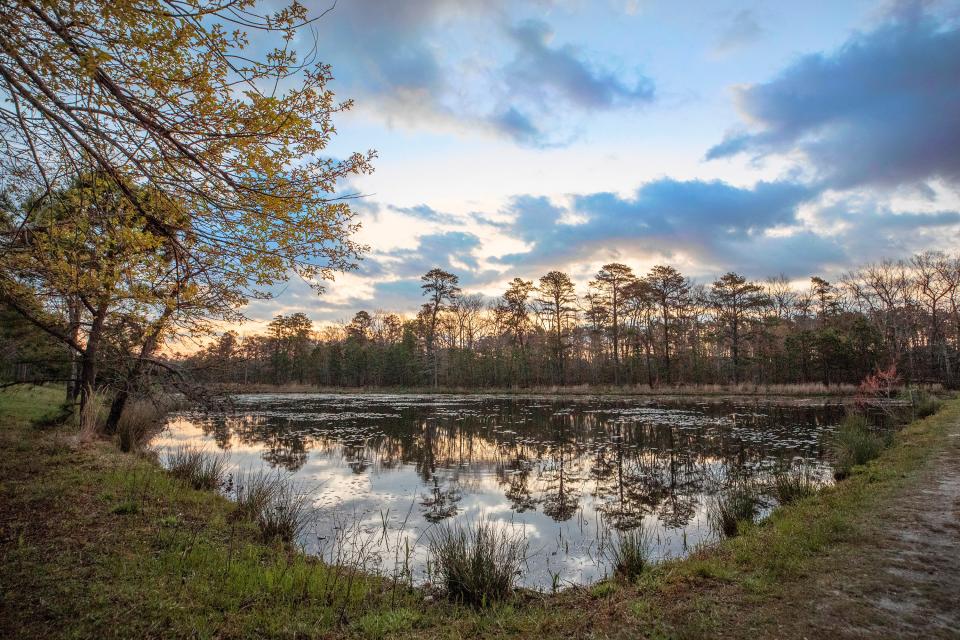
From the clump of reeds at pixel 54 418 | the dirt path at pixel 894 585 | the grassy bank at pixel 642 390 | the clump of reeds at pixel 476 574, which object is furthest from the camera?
the grassy bank at pixel 642 390

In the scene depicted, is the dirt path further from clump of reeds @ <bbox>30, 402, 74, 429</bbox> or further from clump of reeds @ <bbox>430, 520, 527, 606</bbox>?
clump of reeds @ <bbox>30, 402, 74, 429</bbox>

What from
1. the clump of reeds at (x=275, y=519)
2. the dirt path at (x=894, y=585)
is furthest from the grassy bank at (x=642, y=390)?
the dirt path at (x=894, y=585)

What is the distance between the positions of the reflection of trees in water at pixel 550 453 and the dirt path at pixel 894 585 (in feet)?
9.48

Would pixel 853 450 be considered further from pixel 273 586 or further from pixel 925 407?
pixel 925 407

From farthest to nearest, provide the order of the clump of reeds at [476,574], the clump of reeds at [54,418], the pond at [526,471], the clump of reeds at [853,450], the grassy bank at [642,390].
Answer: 1. the grassy bank at [642,390]
2. the clump of reeds at [54,418]
3. the clump of reeds at [853,450]
4. the pond at [526,471]
5. the clump of reeds at [476,574]

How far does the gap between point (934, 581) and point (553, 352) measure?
143ft

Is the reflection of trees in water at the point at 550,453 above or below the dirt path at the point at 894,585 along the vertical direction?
below

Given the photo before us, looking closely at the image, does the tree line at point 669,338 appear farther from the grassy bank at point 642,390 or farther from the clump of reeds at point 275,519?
the clump of reeds at point 275,519

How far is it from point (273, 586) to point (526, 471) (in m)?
7.50

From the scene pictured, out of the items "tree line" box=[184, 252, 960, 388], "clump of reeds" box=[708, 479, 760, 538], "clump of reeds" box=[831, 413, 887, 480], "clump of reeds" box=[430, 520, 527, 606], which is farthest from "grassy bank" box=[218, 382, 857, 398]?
"clump of reeds" box=[708, 479, 760, 538]

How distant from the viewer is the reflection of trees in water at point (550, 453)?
863 centimetres

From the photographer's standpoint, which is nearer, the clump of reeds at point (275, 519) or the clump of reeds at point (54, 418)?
the clump of reeds at point (275, 519)

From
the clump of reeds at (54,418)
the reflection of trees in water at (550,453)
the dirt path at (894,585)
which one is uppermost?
the clump of reeds at (54,418)

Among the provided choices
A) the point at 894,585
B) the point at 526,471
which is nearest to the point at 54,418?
the point at 526,471
